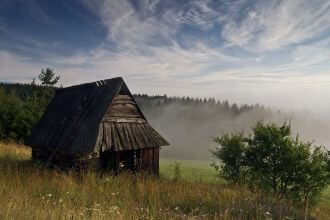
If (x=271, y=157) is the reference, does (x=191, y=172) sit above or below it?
below

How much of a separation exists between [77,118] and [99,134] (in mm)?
2549

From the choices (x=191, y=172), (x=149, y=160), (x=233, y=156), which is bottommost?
(x=191, y=172)

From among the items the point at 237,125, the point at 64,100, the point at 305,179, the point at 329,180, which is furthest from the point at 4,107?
the point at 237,125

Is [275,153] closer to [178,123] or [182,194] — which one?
[182,194]

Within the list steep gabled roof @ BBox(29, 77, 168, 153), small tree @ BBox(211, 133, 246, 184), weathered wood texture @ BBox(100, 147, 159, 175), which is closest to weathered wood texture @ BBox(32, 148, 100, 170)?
steep gabled roof @ BBox(29, 77, 168, 153)

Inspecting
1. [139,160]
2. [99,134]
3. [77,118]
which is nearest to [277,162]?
[139,160]

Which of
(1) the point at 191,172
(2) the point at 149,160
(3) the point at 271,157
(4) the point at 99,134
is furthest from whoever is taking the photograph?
(1) the point at 191,172

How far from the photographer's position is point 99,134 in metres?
15.4

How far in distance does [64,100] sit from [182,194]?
13.8 meters

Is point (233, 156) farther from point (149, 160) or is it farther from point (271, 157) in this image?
point (149, 160)

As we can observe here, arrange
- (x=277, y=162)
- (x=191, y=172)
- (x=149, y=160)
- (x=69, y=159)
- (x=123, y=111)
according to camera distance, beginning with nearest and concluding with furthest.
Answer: (x=69, y=159), (x=123, y=111), (x=149, y=160), (x=277, y=162), (x=191, y=172)

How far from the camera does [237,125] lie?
17162cm

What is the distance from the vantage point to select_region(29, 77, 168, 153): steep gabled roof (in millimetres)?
15812

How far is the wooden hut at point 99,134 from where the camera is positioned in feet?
51.2
